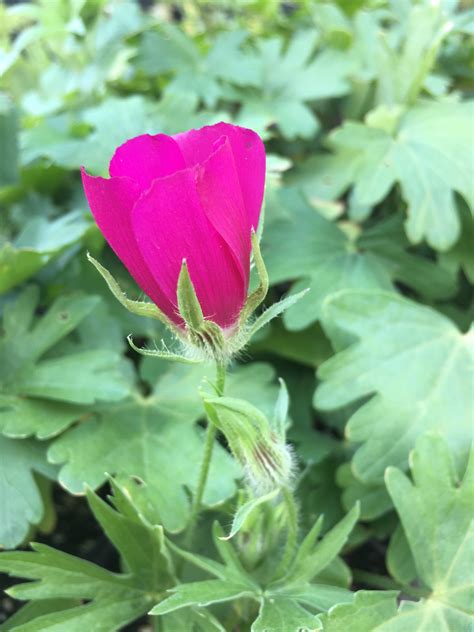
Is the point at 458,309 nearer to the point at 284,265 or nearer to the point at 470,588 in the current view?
the point at 284,265

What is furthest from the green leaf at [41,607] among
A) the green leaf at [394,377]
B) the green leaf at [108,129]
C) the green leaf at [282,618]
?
the green leaf at [108,129]

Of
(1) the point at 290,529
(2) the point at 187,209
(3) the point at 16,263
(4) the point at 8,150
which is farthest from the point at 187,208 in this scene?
(4) the point at 8,150

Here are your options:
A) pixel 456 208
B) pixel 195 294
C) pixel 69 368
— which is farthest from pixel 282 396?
pixel 456 208

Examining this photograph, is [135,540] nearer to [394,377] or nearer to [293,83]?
[394,377]

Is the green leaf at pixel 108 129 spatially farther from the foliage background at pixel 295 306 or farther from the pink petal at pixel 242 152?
the pink petal at pixel 242 152

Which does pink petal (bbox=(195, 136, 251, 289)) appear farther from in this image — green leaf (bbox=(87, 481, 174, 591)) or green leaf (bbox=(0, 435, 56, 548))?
green leaf (bbox=(0, 435, 56, 548))

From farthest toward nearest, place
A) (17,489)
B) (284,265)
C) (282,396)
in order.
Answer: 1. (284,265)
2. (17,489)
3. (282,396)

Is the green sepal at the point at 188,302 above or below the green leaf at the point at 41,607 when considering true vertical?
above
